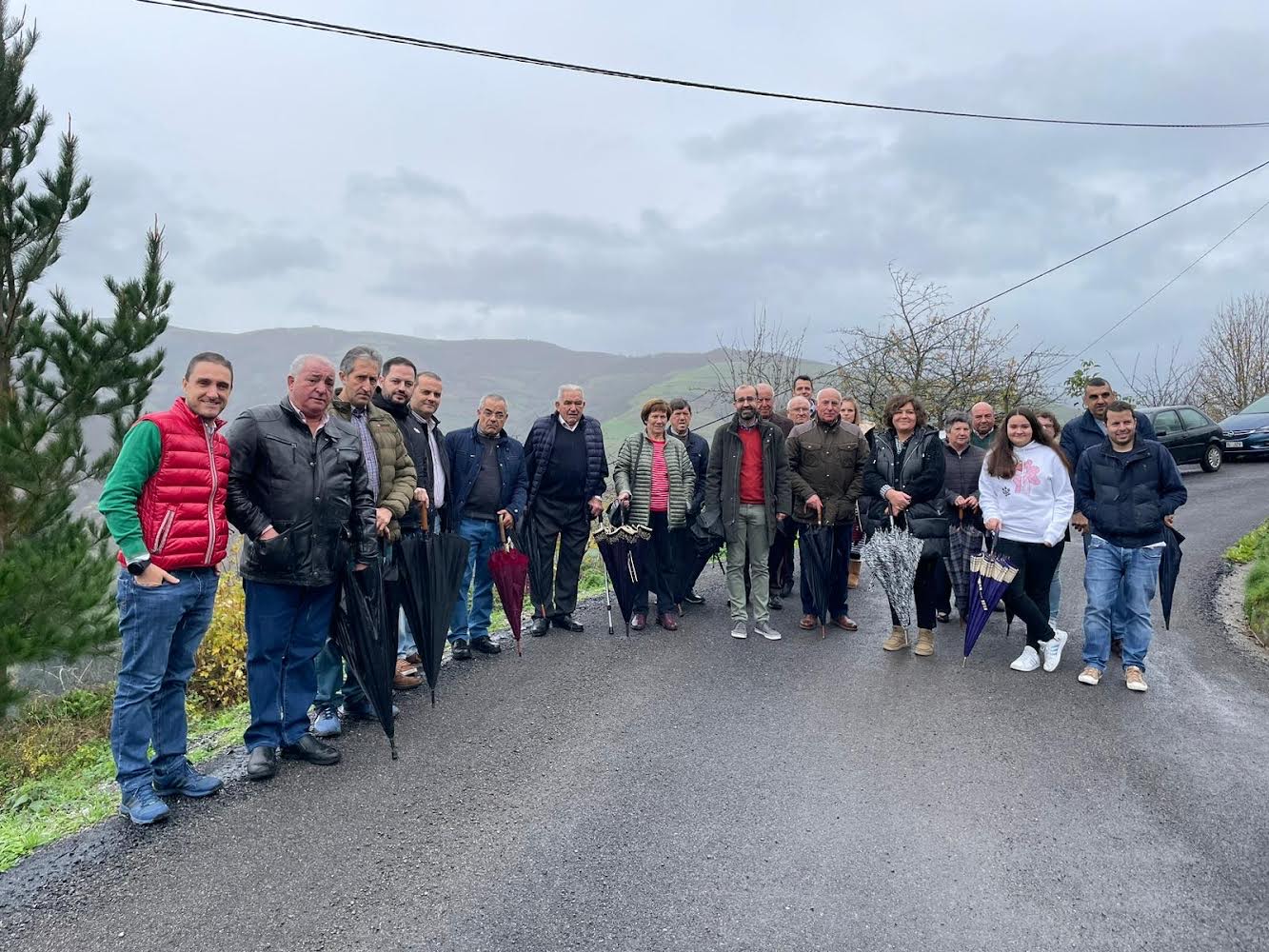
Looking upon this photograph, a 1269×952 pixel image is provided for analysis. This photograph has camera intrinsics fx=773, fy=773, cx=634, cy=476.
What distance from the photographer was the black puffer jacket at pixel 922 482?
6.04 metres

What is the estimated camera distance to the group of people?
3582 millimetres

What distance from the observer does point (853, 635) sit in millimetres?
6512

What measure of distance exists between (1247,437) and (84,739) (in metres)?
22.0

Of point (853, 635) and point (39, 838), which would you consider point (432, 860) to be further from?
point (853, 635)

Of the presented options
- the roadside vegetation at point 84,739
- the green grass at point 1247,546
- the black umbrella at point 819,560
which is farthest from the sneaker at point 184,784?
the green grass at point 1247,546

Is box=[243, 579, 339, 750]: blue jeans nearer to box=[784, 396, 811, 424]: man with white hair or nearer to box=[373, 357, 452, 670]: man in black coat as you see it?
box=[373, 357, 452, 670]: man in black coat

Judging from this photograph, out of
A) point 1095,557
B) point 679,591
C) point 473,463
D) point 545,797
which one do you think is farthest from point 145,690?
point 1095,557

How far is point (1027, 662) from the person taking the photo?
5.63m

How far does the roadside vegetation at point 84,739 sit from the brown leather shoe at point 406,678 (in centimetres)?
95

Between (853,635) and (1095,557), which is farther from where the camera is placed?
(853,635)

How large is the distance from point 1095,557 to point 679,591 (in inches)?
133

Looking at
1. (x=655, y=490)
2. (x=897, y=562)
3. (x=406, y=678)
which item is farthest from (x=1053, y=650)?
(x=406, y=678)

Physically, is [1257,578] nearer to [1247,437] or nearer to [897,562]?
[897,562]

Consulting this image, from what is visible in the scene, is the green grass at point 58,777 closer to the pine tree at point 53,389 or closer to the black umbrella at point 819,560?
the pine tree at point 53,389
